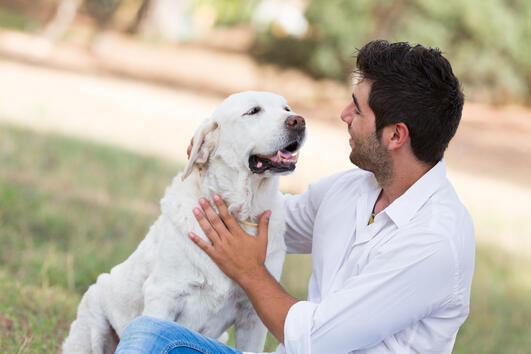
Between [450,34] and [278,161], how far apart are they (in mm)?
19200

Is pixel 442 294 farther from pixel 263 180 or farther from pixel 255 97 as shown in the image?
pixel 255 97

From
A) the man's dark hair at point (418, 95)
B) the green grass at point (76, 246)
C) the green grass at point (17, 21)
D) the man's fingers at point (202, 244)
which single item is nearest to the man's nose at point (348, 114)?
the man's dark hair at point (418, 95)

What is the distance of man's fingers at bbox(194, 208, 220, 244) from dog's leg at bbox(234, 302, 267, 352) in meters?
0.39

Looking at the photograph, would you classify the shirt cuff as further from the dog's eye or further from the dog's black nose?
the dog's eye

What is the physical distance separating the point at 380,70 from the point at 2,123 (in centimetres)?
702

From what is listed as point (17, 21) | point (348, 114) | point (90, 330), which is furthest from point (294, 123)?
point (17, 21)

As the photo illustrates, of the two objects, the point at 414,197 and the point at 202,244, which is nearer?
the point at 414,197

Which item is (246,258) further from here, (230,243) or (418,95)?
(418,95)

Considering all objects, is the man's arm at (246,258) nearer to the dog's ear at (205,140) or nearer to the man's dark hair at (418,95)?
the dog's ear at (205,140)

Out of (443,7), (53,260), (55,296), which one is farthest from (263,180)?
(443,7)

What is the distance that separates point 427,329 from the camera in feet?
8.65

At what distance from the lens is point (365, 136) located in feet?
9.53

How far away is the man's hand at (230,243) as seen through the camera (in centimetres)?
296

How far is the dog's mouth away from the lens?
10.4 feet
